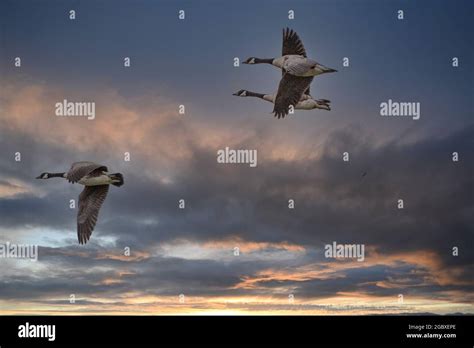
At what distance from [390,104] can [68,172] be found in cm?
760

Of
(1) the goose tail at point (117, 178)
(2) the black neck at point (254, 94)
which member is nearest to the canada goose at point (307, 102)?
(2) the black neck at point (254, 94)

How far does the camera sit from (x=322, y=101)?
1519cm

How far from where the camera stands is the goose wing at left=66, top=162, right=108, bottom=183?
573 inches

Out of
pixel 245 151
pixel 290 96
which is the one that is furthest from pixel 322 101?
pixel 245 151

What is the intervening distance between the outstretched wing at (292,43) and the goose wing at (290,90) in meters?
0.55

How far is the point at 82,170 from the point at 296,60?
5.36 m

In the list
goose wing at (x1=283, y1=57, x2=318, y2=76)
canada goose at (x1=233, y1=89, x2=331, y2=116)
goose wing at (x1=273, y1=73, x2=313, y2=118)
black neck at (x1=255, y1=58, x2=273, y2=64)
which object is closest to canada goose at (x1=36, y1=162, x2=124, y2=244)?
canada goose at (x1=233, y1=89, x2=331, y2=116)

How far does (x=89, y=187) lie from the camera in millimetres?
15266

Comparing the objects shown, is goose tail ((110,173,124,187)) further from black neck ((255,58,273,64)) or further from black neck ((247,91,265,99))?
black neck ((255,58,273,64))

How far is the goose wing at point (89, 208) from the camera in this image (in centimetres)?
1501

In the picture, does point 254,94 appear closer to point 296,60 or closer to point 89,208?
point 296,60
